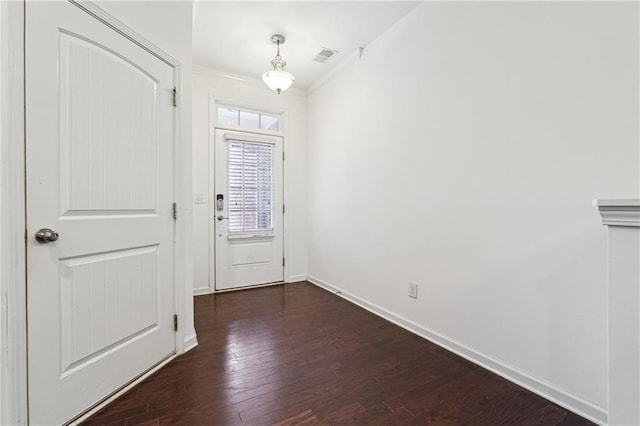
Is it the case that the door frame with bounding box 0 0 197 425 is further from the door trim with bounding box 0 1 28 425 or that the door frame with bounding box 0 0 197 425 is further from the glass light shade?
the glass light shade

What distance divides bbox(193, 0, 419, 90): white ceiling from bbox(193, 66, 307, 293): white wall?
275 mm

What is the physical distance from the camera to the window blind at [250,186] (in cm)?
372

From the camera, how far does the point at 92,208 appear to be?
1.51m

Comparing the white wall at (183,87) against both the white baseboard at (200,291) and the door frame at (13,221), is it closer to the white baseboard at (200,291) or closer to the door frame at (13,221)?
the door frame at (13,221)

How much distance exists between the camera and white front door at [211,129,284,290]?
363 centimetres

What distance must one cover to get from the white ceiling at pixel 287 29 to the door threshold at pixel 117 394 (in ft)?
9.31

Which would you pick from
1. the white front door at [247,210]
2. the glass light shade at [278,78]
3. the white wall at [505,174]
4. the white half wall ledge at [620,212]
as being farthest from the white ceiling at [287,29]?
the white half wall ledge at [620,212]

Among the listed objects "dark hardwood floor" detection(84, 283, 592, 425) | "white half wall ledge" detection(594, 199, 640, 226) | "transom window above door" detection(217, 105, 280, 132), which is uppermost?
"transom window above door" detection(217, 105, 280, 132)

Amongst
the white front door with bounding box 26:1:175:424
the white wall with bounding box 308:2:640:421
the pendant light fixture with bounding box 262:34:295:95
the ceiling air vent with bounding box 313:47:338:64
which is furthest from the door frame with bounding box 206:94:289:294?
the white front door with bounding box 26:1:175:424

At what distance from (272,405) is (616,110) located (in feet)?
7.50

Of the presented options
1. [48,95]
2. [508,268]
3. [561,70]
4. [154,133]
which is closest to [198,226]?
[154,133]

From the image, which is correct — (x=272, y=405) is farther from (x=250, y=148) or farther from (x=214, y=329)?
(x=250, y=148)

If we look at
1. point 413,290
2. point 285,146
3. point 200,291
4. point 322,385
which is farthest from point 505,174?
point 200,291

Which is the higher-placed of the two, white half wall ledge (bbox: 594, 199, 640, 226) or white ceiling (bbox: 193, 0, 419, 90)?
white ceiling (bbox: 193, 0, 419, 90)
